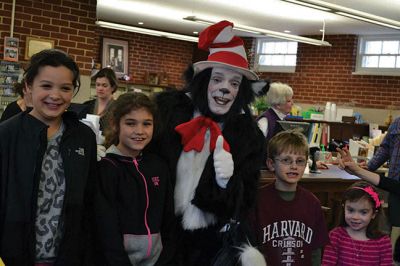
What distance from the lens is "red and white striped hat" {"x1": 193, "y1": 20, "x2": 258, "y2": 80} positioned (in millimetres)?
2307

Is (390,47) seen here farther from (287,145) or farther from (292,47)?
(287,145)

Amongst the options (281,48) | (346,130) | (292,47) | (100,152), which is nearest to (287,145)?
(100,152)

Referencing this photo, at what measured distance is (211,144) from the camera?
2275 mm

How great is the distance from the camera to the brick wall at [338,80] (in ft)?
35.5

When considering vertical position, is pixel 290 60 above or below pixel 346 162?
above

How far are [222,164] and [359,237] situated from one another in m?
1.01

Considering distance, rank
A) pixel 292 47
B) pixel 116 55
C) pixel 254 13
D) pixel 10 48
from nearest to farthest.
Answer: pixel 10 48 → pixel 254 13 → pixel 292 47 → pixel 116 55

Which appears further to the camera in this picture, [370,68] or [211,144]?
[370,68]

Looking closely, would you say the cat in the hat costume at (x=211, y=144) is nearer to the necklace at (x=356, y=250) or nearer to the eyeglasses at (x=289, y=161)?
the eyeglasses at (x=289, y=161)

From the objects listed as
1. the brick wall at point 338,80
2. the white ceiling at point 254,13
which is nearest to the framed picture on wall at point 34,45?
the white ceiling at point 254,13

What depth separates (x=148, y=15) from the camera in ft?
35.6

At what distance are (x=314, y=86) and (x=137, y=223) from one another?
10.2 m

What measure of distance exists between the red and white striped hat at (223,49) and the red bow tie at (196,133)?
237 millimetres

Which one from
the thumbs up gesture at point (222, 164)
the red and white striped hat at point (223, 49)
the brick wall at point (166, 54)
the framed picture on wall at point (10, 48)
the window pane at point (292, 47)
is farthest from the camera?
the window pane at point (292, 47)
